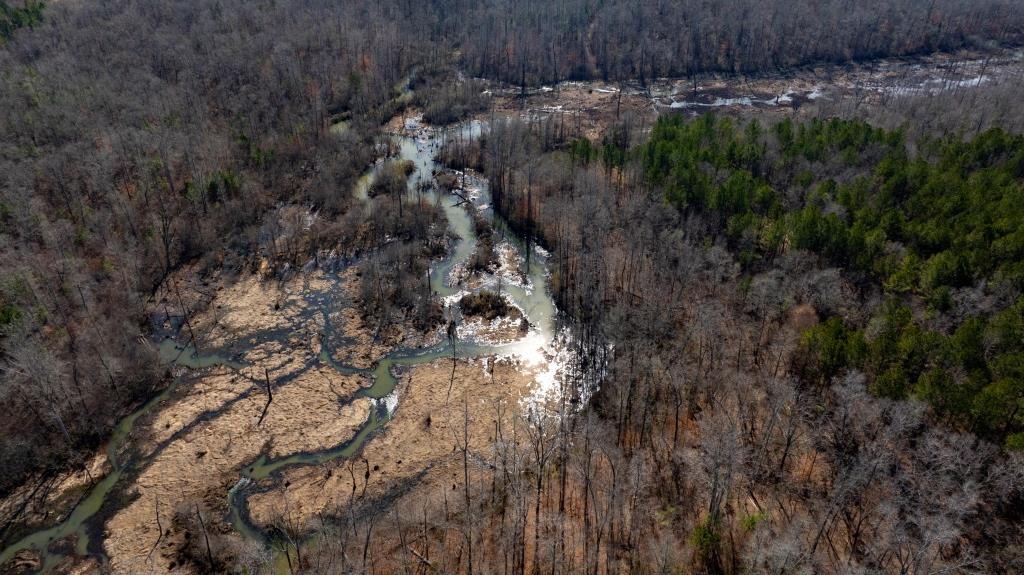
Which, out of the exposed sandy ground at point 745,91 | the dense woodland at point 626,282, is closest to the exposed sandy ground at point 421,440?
the dense woodland at point 626,282

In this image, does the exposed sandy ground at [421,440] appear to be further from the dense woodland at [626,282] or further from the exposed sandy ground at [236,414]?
the dense woodland at [626,282]

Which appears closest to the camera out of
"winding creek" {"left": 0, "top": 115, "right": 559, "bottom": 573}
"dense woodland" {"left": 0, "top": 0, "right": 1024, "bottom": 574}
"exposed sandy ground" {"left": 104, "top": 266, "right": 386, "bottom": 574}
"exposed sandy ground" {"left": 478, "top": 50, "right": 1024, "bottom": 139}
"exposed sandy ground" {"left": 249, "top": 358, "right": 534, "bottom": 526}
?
"dense woodland" {"left": 0, "top": 0, "right": 1024, "bottom": 574}

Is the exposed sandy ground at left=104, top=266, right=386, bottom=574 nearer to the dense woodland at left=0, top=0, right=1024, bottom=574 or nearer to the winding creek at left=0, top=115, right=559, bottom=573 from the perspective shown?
the winding creek at left=0, top=115, right=559, bottom=573

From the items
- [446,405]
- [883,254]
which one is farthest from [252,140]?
[883,254]

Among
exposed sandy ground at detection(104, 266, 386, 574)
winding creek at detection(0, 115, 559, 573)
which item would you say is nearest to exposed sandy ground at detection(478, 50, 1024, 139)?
winding creek at detection(0, 115, 559, 573)

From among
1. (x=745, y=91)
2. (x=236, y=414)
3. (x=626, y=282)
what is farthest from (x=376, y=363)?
(x=745, y=91)
